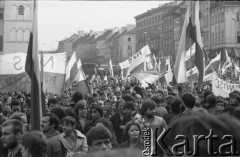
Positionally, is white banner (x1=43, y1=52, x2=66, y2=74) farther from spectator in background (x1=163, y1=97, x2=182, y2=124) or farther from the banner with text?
spectator in background (x1=163, y1=97, x2=182, y2=124)

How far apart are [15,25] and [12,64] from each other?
5524 cm

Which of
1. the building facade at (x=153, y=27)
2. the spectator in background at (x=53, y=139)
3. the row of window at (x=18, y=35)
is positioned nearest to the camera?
the spectator in background at (x=53, y=139)

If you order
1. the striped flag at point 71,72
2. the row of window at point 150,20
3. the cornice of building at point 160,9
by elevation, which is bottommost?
the striped flag at point 71,72

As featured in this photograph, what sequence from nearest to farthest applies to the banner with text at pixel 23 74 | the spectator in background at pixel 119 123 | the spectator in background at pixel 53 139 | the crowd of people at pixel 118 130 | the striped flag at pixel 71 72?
1. the crowd of people at pixel 118 130
2. the spectator in background at pixel 53 139
3. the spectator in background at pixel 119 123
4. the banner with text at pixel 23 74
5. the striped flag at pixel 71 72

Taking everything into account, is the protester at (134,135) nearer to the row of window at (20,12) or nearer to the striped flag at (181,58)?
the striped flag at (181,58)

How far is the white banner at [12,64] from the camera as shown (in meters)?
13.0

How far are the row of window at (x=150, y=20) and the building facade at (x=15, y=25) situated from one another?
38767mm

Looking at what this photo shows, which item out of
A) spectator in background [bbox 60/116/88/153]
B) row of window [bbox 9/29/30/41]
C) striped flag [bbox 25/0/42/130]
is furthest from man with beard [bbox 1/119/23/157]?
row of window [bbox 9/29/30/41]

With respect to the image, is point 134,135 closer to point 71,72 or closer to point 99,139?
point 99,139

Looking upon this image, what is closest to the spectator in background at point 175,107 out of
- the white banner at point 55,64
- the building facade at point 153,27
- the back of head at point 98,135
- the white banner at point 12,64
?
the back of head at point 98,135

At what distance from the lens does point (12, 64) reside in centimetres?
1353

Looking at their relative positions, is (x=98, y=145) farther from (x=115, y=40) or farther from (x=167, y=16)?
(x=115, y=40)

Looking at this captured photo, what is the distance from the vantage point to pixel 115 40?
134250mm

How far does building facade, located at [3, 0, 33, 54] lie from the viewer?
67.2m
